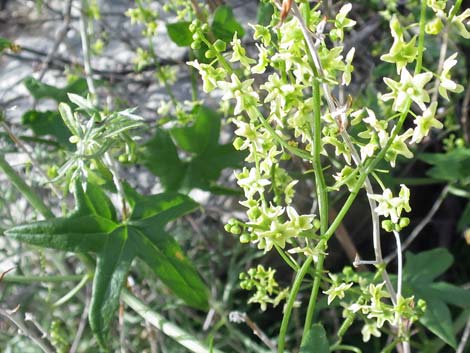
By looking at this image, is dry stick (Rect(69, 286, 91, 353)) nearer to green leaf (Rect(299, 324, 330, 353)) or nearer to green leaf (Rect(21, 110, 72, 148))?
green leaf (Rect(21, 110, 72, 148))

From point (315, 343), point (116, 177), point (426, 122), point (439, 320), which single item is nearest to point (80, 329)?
point (116, 177)

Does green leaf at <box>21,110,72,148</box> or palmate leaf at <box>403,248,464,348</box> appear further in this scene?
green leaf at <box>21,110,72,148</box>

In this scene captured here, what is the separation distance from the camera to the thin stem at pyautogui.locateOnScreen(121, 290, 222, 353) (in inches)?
57.7

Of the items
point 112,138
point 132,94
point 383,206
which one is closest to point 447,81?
point 383,206

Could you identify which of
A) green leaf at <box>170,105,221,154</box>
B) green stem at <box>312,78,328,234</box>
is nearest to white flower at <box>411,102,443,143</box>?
green stem at <box>312,78,328,234</box>

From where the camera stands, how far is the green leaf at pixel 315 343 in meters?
1.21

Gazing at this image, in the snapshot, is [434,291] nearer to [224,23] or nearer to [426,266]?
[426,266]

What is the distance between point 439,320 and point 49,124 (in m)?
1.06

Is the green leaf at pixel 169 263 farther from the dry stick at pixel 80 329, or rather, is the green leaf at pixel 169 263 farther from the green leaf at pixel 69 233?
the dry stick at pixel 80 329

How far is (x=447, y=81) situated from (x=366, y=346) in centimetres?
136

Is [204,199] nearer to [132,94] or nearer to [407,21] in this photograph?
[132,94]

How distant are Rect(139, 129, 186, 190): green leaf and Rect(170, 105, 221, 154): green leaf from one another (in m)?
0.03

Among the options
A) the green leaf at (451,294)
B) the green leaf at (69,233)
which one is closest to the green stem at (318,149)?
the green leaf at (69,233)

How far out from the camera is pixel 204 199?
232 cm
